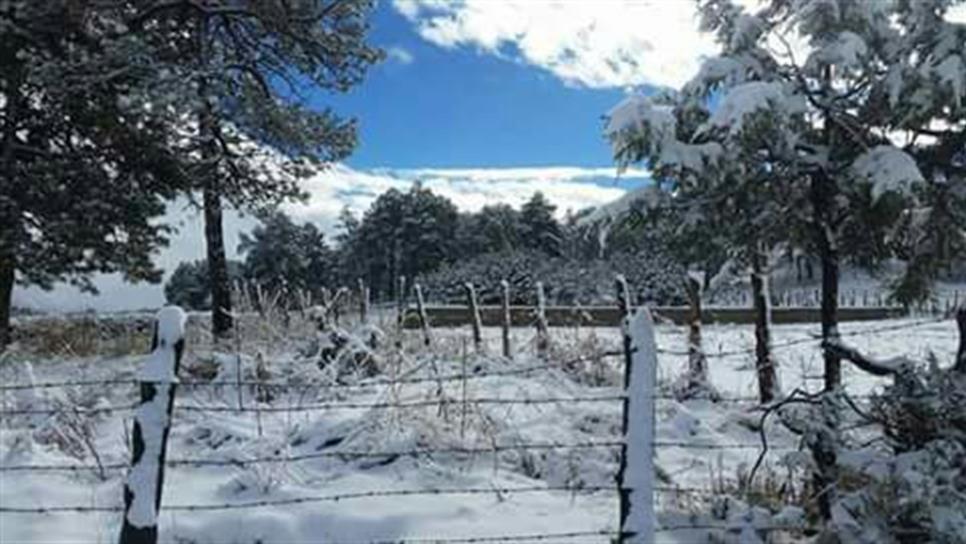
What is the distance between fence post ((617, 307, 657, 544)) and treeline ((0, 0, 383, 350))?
1045cm

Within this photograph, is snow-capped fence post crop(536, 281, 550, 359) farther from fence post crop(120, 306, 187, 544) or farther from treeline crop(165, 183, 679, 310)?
treeline crop(165, 183, 679, 310)

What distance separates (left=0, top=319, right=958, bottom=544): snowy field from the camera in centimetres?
546

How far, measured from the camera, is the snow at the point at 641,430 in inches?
174

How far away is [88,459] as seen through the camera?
654 cm

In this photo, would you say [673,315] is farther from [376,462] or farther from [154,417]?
[154,417]

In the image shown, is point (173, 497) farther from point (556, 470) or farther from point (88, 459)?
point (556, 470)

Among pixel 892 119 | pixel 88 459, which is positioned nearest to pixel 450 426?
pixel 88 459

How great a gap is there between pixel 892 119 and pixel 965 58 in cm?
52

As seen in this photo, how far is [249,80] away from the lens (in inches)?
639

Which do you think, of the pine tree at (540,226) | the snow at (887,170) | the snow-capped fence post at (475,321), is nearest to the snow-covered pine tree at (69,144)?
the snow-capped fence post at (475,321)

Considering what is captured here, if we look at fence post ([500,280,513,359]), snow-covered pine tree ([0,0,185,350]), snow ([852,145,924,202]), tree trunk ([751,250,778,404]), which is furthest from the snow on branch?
snow-covered pine tree ([0,0,185,350])

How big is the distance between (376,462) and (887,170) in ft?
11.4

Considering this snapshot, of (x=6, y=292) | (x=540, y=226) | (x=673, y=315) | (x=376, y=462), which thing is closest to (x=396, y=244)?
(x=540, y=226)

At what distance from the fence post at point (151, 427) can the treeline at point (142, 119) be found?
9.95 metres
